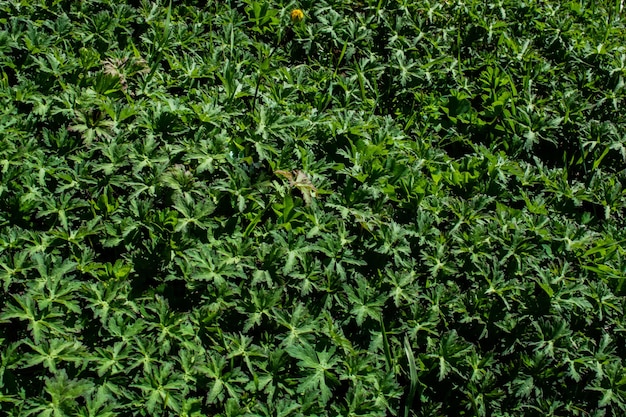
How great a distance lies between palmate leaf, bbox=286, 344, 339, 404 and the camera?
2.62 meters

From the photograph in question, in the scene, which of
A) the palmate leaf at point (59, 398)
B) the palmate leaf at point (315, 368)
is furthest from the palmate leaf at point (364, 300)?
the palmate leaf at point (59, 398)

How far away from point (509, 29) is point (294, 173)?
185cm

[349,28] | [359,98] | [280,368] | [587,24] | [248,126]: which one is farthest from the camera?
[587,24]

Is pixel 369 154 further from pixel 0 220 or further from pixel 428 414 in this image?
pixel 0 220

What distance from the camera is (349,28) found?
3979mm

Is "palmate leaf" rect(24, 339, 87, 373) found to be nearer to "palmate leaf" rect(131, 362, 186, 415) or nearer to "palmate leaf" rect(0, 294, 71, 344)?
"palmate leaf" rect(0, 294, 71, 344)

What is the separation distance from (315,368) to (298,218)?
2.42 ft

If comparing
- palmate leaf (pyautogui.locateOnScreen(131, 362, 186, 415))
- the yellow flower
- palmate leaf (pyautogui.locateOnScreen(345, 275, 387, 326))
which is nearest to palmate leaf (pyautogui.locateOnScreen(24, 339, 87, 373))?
palmate leaf (pyautogui.locateOnScreen(131, 362, 186, 415))

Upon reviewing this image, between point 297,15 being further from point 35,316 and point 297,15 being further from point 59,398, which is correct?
point 59,398

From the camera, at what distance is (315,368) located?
2.66 metres

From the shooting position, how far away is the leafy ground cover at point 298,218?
2678 millimetres

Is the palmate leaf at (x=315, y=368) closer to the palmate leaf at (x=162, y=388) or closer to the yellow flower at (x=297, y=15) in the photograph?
the palmate leaf at (x=162, y=388)

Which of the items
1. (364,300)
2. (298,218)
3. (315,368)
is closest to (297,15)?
(298,218)

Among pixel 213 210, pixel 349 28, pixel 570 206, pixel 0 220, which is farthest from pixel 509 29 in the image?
pixel 0 220
